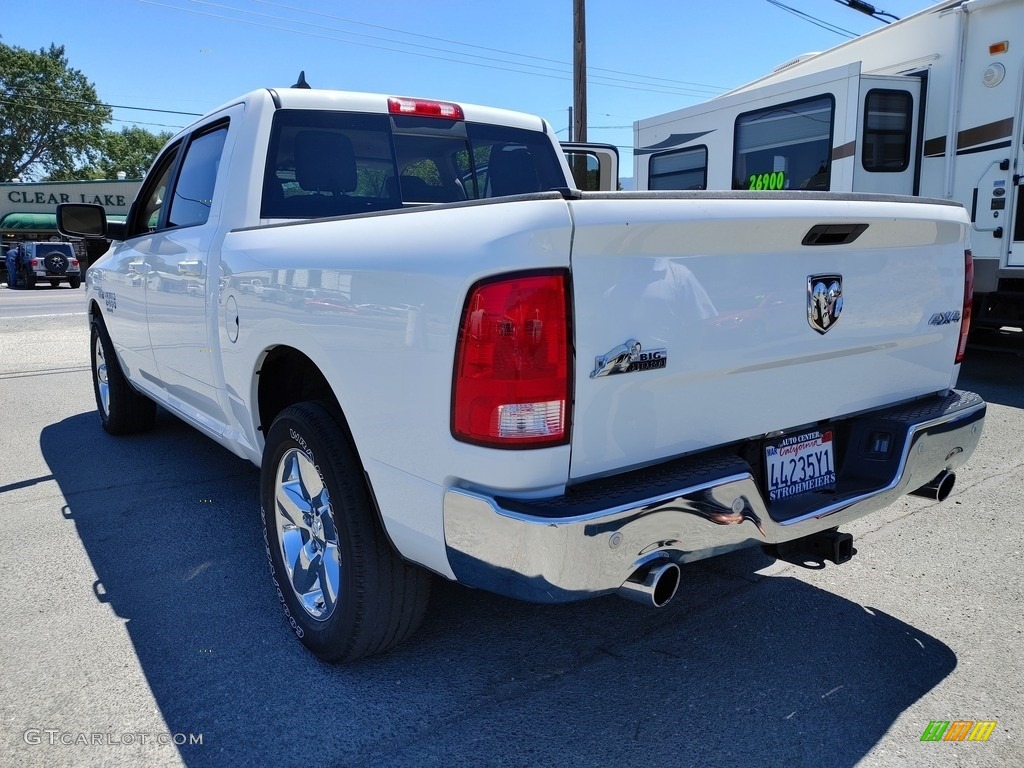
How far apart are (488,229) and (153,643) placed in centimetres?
→ 203

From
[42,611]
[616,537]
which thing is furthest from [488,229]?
[42,611]

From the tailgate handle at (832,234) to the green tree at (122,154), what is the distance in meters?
65.1

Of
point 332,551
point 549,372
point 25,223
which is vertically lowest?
point 332,551

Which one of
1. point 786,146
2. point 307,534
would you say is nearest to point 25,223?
point 786,146

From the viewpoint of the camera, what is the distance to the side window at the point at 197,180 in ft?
12.2

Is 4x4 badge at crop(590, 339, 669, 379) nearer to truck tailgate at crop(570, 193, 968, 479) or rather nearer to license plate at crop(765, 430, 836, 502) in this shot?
truck tailgate at crop(570, 193, 968, 479)

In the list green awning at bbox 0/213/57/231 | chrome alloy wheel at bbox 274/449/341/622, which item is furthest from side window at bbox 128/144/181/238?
green awning at bbox 0/213/57/231

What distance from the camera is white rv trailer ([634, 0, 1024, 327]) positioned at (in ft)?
23.9

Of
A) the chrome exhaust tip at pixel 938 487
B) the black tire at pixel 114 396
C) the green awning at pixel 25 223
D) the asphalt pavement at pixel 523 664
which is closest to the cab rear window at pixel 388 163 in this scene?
the asphalt pavement at pixel 523 664

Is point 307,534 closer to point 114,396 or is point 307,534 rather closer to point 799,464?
point 799,464

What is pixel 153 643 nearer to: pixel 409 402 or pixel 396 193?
pixel 409 402

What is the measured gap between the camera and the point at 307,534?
2773 mm

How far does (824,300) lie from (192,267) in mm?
2566

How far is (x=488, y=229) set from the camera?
6.29 feet
